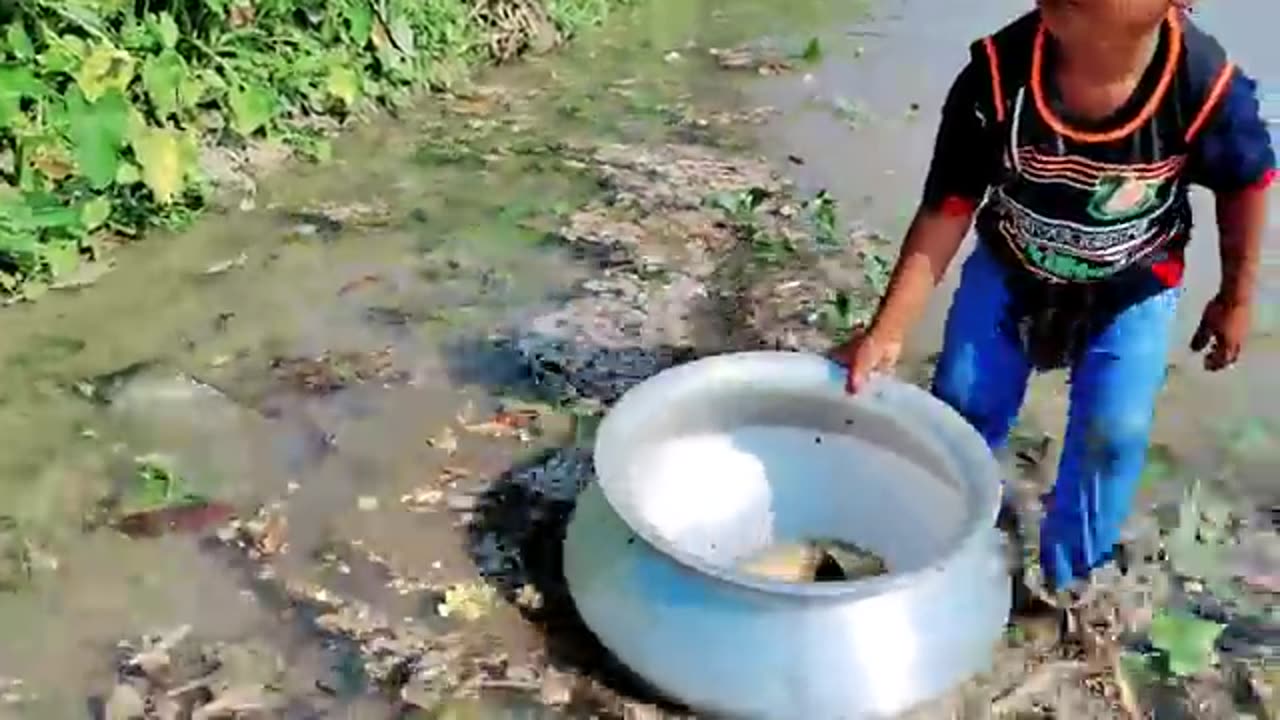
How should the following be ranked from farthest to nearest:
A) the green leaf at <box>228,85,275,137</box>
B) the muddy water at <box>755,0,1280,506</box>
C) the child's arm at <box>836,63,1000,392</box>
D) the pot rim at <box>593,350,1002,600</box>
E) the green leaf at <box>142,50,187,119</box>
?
the green leaf at <box>228,85,275,137</box> → the green leaf at <box>142,50,187,119</box> → the muddy water at <box>755,0,1280,506</box> → the child's arm at <box>836,63,1000,392</box> → the pot rim at <box>593,350,1002,600</box>

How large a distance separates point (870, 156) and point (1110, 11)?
2.30 metres

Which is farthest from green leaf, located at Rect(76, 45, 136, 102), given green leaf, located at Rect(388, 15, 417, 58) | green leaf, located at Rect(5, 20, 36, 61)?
green leaf, located at Rect(388, 15, 417, 58)

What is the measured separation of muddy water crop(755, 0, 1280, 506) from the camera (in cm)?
314

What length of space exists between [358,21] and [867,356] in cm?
232

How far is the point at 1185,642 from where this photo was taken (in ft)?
8.08

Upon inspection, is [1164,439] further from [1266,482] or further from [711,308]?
[711,308]

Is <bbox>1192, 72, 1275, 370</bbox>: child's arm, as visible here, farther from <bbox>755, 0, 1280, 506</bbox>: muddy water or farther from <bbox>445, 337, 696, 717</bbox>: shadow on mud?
<bbox>445, 337, 696, 717</bbox>: shadow on mud

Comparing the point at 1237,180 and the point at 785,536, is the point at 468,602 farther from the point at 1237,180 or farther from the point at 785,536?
the point at 1237,180

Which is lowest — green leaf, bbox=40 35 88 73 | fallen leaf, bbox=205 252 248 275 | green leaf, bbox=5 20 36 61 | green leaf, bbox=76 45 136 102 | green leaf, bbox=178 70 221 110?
fallen leaf, bbox=205 252 248 275

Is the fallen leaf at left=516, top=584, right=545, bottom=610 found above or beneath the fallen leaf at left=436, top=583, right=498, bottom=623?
above

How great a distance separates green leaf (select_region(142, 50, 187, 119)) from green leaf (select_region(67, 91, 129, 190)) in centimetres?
29

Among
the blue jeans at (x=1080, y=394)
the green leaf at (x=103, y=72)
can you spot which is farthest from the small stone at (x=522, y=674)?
the green leaf at (x=103, y=72)

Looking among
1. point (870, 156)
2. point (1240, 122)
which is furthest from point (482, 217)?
point (1240, 122)

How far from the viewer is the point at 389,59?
14.4ft
